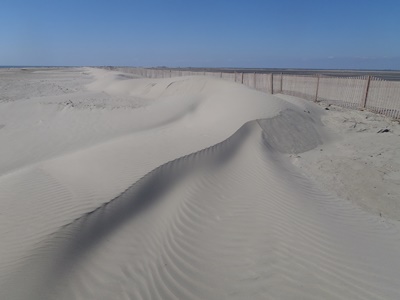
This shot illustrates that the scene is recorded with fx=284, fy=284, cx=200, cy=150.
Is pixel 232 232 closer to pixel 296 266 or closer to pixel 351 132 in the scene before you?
pixel 296 266

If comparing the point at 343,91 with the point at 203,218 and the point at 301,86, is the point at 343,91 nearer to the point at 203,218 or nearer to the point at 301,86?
the point at 301,86

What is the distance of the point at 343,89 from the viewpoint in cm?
1570

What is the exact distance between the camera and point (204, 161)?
6.63m

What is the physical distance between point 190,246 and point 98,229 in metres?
1.37

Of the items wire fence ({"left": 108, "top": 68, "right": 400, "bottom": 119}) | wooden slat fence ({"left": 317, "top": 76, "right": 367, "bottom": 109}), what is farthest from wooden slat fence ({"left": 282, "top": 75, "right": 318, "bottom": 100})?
wooden slat fence ({"left": 317, "top": 76, "right": 367, "bottom": 109})

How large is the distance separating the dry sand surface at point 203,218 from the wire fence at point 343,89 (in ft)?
15.4

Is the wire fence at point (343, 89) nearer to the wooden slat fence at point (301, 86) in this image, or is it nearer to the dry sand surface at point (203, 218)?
the wooden slat fence at point (301, 86)

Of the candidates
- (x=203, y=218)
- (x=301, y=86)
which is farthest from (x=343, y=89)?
(x=203, y=218)

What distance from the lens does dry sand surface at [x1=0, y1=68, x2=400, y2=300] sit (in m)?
3.22

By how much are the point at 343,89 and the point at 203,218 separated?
1431 centimetres

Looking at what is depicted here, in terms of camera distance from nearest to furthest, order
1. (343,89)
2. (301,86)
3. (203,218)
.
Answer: (203,218)
(343,89)
(301,86)

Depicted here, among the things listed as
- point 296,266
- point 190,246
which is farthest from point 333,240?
point 190,246

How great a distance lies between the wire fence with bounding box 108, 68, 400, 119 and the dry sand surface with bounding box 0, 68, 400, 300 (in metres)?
4.70

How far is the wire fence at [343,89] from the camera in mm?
13086
